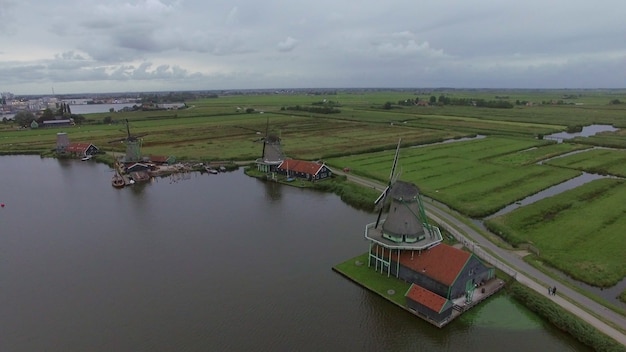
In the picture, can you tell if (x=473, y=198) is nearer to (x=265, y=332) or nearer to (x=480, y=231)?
(x=480, y=231)

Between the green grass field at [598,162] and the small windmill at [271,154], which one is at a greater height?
the small windmill at [271,154]

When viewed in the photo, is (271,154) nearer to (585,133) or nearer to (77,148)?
(77,148)

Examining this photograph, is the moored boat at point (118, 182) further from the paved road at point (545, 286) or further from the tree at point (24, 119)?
the tree at point (24, 119)

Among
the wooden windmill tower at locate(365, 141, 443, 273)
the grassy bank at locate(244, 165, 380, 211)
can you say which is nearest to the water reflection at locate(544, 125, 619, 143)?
the grassy bank at locate(244, 165, 380, 211)

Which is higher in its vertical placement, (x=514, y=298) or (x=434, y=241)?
(x=434, y=241)

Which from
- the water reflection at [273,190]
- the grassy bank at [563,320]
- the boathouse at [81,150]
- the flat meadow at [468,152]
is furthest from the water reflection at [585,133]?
the boathouse at [81,150]

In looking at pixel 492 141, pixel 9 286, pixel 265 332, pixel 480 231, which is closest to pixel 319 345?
pixel 265 332

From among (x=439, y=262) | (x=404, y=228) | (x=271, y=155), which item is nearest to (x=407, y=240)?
(x=404, y=228)
